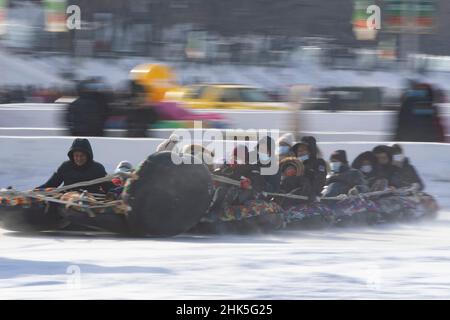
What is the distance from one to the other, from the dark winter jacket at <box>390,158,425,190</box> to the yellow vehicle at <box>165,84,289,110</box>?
11.8 m

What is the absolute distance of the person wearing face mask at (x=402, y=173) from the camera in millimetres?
14793

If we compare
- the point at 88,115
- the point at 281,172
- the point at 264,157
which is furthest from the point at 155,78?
the point at 264,157

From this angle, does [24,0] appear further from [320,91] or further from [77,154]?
[77,154]

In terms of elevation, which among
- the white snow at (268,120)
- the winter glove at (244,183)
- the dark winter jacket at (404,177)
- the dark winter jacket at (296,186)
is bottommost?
the white snow at (268,120)

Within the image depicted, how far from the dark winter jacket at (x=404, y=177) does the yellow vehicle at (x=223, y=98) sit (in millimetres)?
11805

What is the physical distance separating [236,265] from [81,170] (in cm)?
313

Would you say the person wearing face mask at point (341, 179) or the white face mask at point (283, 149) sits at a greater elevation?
the white face mask at point (283, 149)

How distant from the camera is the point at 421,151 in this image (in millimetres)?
17422

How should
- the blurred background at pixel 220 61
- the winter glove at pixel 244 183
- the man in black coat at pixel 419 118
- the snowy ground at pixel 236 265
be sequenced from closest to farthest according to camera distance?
the snowy ground at pixel 236 265 → the winter glove at pixel 244 183 → the man in black coat at pixel 419 118 → the blurred background at pixel 220 61

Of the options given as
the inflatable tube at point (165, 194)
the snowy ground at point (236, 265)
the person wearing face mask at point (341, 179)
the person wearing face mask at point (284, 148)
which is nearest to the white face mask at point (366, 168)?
the person wearing face mask at point (341, 179)

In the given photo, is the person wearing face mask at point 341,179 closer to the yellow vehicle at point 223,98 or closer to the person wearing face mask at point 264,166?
the person wearing face mask at point 264,166

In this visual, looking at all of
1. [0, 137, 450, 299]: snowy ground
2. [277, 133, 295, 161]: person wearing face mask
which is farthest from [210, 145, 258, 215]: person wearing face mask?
[277, 133, 295, 161]: person wearing face mask

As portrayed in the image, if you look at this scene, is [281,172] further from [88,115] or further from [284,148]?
[88,115]

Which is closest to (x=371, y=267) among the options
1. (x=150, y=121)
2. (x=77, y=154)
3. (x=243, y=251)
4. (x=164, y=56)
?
(x=243, y=251)
